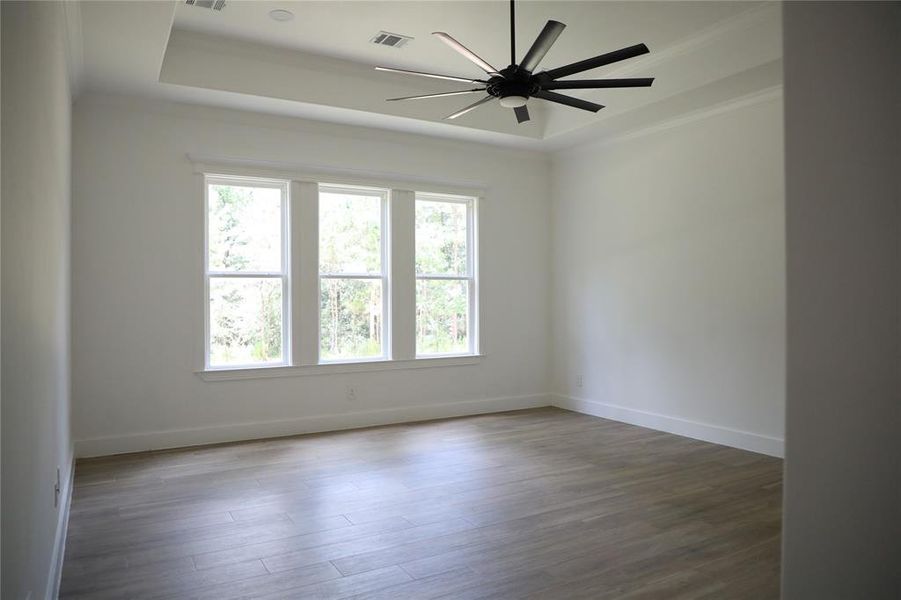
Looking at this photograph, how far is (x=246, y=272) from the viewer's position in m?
5.63

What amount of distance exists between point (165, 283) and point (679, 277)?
4672 millimetres

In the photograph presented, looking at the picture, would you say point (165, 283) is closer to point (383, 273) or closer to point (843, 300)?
point (383, 273)

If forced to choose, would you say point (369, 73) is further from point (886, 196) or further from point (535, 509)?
point (886, 196)

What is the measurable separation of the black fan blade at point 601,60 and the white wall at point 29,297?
2.43 meters

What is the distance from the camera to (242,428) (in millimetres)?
5516

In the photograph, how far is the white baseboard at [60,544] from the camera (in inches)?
100

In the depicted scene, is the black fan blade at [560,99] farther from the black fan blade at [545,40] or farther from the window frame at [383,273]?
the window frame at [383,273]

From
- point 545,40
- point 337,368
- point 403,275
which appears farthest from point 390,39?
point 337,368

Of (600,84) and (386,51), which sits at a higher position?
(386,51)

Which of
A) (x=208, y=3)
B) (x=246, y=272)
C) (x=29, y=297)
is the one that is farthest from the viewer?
(x=246, y=272)

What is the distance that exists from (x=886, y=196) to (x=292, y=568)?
112 inches

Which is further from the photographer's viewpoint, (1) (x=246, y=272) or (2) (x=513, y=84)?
(1) (x=246, y=272)

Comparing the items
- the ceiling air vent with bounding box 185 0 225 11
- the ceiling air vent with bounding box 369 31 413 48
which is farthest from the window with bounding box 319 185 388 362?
the ceiling air vent with bounding box 185 0 225 11

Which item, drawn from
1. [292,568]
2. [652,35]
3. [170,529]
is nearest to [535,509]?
[292,568]
